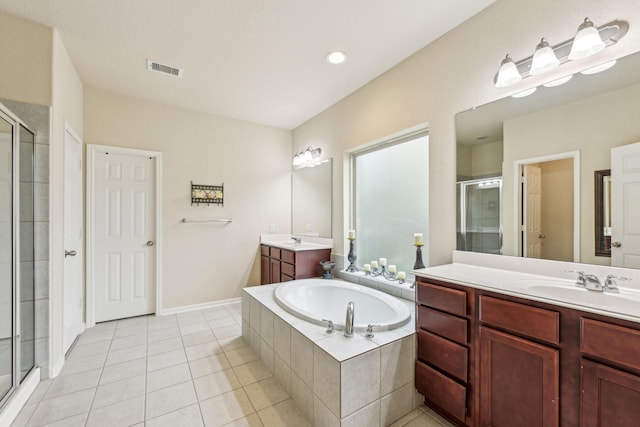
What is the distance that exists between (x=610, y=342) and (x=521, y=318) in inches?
11.3

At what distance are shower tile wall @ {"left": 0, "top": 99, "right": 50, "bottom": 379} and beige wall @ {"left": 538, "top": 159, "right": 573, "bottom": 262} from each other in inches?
132

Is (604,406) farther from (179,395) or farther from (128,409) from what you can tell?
(128,409)

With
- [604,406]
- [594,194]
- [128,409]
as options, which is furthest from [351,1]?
[128,409]

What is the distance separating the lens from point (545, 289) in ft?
4.64

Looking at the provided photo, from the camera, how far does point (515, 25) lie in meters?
1.70

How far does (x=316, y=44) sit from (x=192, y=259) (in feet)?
9.39

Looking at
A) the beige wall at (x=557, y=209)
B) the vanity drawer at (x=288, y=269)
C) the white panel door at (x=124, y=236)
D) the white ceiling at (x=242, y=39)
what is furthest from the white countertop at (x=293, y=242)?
the beige wall at (x=557, y=209)

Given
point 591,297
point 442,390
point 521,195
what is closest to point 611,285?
point 591,297

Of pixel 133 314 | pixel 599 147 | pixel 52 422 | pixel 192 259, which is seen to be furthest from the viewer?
pixel 192 259

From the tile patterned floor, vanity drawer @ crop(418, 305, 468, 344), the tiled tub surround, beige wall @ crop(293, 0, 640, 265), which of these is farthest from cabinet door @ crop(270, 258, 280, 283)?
vanity drawer @ crop(418, 305, 468, 344)

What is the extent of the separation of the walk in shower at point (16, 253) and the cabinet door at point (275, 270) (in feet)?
7.10

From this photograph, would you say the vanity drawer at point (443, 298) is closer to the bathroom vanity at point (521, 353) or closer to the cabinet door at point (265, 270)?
the bathroom vanity at point (521, 353)

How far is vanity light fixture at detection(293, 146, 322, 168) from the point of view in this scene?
3654mm

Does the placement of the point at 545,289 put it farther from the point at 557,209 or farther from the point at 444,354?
the point at 444,354
